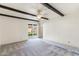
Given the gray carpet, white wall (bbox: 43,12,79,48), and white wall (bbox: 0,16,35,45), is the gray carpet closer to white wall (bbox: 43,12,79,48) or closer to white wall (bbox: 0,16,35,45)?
white wall (bbox: 43,12,79,48)

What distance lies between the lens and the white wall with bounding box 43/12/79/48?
4.83 m

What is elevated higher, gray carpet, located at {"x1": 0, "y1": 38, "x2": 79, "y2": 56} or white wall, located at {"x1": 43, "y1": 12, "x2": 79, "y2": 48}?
white wall, located at {"x1": 43, "y1": 12, "x2": 79, "y2": 48}

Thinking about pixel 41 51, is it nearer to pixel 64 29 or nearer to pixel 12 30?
pixel 64 29

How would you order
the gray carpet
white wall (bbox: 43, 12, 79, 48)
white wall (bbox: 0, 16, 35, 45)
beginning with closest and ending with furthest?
the gray carpet < white wall (bbox: 43, 12, 79, 48) < white wall (bbox: 0, 16, 35, 45)

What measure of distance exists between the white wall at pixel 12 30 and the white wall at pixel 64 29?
257cm

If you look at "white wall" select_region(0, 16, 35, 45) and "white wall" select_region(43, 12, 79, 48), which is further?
"white wall" select_region(0, 16, 35, 45)

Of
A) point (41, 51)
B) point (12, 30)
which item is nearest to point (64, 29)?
point (41, 51)

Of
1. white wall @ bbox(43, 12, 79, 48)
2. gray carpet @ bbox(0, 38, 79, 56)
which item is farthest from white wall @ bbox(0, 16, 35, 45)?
white wall @ bbox(43, 12, 79, 48)

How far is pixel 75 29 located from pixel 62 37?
1233 mm

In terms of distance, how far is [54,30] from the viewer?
6547 mm

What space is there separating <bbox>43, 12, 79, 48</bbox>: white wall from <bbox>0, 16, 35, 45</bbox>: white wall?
2.57 metres

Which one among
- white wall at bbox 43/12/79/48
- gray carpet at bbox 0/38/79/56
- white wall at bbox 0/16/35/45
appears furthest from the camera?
white wall at bbox 0/16/35/45

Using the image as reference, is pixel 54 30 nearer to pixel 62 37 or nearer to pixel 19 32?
pixel 62 37

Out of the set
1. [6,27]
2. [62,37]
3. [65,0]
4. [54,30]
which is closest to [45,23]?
[54,30]
